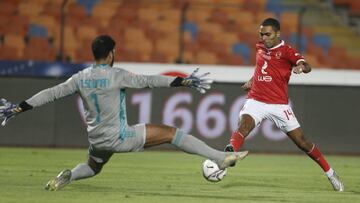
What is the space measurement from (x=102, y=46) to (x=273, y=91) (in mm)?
3126

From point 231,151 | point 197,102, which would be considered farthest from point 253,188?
point 197,102

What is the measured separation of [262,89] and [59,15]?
9.41 meters

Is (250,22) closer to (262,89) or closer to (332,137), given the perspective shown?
(332,137)

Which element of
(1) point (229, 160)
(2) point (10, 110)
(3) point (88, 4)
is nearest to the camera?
(2) point (10, 110)

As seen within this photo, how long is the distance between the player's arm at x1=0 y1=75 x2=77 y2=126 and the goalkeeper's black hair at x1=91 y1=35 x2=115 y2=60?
1.38 feet

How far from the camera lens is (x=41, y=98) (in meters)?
9.57

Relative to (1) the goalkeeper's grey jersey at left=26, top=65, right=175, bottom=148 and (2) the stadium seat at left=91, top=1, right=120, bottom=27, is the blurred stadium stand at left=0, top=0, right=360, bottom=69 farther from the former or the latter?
(1) the goalkeeper's grey jersey at left=26, top=65, right=175, bottom=148

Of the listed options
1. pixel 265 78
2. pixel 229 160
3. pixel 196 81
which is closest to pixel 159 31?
pixel 265 78

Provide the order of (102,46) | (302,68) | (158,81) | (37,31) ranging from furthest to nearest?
1. (37,31)
2. (302,68)
3. (102,46)
4. (158,81)

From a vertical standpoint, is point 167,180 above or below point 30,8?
below

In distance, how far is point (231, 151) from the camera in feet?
35.4

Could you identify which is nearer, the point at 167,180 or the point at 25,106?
the point at 25,106

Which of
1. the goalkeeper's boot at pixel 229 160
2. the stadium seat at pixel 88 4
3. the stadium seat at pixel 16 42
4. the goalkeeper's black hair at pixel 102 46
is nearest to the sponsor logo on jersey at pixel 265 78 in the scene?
the goalkeeper's boot at pixel 229 160

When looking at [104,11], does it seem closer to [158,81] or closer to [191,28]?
[191,28]
